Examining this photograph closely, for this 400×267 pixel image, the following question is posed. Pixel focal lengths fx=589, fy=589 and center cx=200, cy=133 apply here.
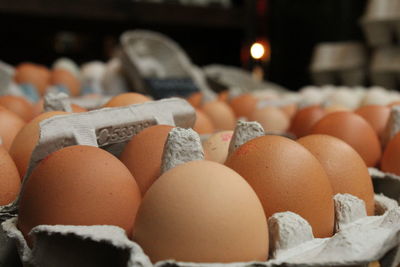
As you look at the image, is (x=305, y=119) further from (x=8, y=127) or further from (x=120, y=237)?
(x=120, y=237)

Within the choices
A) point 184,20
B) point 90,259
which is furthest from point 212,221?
point 184,20

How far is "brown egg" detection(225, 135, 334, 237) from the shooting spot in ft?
2.15

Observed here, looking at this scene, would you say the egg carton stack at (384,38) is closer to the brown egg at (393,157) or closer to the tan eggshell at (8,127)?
the brown egg at (393,157)

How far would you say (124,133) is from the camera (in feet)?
2.66

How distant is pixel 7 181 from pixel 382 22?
85.7 inches

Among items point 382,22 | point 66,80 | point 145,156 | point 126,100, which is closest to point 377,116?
point 126,100

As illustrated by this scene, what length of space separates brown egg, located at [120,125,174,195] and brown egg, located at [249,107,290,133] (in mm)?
686

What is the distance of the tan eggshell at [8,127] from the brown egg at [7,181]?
Result: 16 cm

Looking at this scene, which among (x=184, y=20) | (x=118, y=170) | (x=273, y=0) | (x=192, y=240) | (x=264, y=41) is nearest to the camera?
(x=192, y=240)

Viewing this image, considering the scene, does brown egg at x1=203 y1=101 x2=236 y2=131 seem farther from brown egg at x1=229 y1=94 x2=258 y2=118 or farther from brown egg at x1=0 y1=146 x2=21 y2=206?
brown egg at x1=0 y1=146 x2=21 y2=206

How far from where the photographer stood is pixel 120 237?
564mm

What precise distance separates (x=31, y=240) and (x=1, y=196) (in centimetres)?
13

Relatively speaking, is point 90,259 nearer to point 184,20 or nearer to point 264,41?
point 184,20

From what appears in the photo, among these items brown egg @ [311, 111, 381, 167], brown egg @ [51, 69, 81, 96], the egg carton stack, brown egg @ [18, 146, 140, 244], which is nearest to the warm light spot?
the egg carton stack
